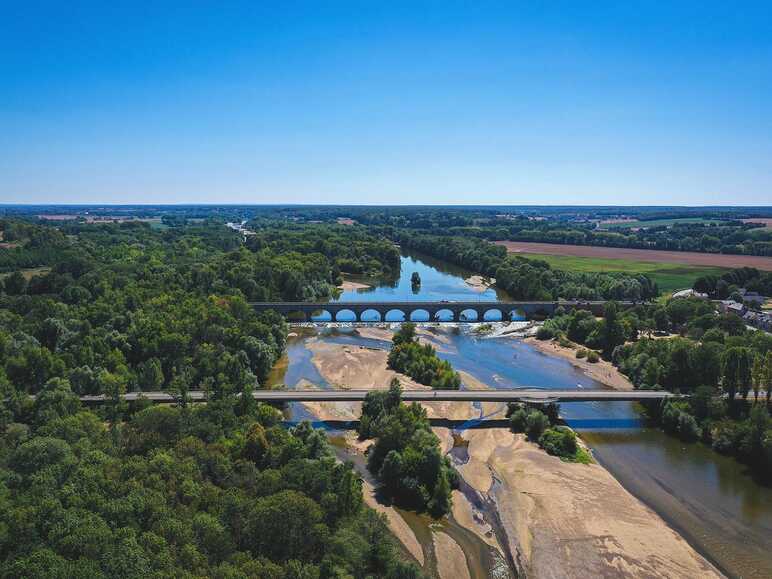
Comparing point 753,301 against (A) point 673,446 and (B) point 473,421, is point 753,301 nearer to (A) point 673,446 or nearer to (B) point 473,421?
(A) point 673,446

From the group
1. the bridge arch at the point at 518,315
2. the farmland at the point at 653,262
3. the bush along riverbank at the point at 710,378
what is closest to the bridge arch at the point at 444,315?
the bridge arch at the point at 518,315

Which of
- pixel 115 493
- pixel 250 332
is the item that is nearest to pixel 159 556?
pixel 115 493

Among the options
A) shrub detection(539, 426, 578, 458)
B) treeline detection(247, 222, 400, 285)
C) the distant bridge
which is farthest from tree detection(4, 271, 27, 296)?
shrub detection(539, 426, 578, 458)

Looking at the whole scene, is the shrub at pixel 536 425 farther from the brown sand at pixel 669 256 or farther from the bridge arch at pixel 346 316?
the brown sand at pixel 669 256

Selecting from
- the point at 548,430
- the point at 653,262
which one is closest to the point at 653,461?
the point at 548,430

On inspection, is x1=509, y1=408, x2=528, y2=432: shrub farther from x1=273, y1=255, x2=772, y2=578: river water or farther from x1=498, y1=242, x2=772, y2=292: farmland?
x1=498, y1=242, x2=772, y2=292: farmland

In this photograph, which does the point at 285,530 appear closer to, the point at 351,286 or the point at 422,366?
the point at 422,366
